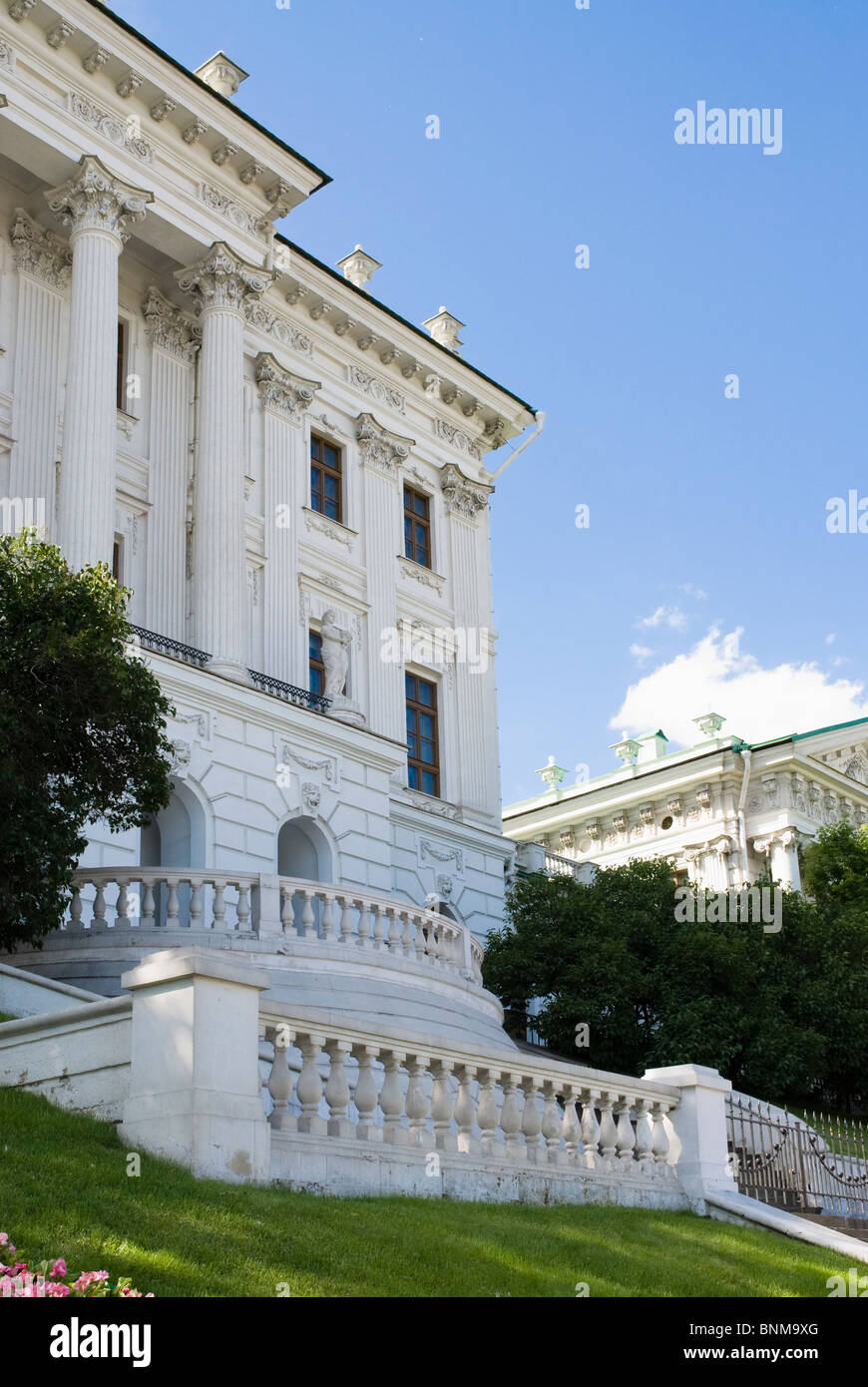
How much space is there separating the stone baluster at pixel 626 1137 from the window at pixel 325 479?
22301 millimetres

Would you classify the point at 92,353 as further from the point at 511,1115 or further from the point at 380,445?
the point at 511,1115

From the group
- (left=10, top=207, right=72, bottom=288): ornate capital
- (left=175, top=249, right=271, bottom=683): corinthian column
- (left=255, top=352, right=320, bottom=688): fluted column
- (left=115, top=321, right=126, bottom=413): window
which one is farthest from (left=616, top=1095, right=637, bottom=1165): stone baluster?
(left=10, top=207, right=72, bottom=288): ornate capital

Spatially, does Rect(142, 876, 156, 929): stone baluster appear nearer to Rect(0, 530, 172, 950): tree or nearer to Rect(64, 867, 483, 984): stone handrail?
Rect(64, 867, 483, 984): stone handrail

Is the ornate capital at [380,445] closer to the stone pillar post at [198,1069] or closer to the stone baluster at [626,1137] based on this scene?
the stone baluster at [626,1137]

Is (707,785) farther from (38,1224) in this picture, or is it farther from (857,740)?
(38,1224)

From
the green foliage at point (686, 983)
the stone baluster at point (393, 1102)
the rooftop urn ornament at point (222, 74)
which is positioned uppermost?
the rooftop urn ornament at point (222, 74)

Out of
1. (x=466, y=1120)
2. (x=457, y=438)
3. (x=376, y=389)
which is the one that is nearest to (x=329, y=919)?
(x=466, y=1120)

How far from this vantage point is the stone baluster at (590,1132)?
520 inches

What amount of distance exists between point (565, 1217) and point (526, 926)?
17.7 m

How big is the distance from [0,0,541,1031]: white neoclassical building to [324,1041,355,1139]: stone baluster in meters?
7.60

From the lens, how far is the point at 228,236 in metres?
30.9

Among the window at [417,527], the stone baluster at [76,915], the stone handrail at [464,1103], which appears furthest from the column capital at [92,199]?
the stone handrail at [464,1103]

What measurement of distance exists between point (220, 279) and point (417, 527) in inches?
357

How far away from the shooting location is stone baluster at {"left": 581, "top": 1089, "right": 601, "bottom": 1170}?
13.2 metres
